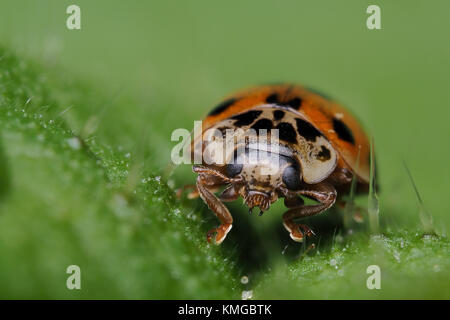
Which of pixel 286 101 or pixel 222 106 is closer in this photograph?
pixel 286 101

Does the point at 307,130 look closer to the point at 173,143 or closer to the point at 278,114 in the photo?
the point at 278,114

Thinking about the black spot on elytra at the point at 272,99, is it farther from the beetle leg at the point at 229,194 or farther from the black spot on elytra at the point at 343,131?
the beetle leg at the point at 229,194

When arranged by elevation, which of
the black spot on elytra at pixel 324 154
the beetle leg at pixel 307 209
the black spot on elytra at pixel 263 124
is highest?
the black spot on elytra at pixel 263 124

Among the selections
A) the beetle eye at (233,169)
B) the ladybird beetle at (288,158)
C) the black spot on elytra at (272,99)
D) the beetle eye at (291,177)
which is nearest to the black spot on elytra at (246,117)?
the ladybird beetle at (288,158)

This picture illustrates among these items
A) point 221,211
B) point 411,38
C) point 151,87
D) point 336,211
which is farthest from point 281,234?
point 411,38

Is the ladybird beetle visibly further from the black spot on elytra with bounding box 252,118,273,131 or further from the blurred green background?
the blurred green background

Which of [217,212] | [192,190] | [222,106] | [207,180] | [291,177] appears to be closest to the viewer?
[291,177]

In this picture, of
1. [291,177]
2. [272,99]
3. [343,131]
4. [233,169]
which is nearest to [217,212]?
[233,169]
